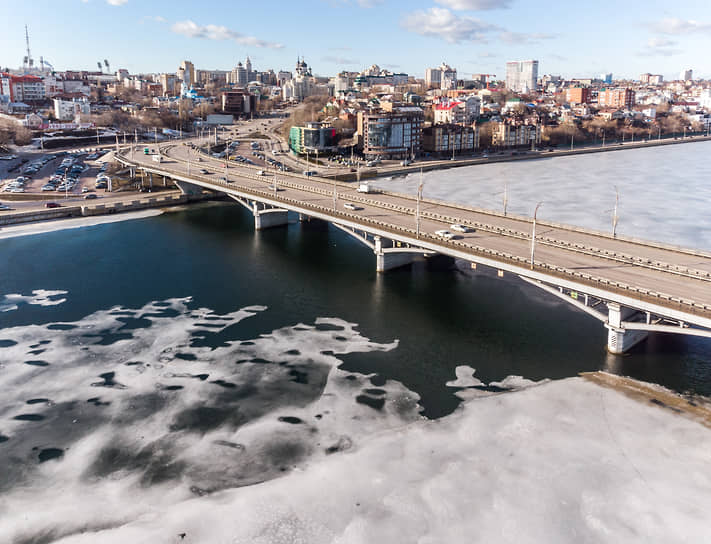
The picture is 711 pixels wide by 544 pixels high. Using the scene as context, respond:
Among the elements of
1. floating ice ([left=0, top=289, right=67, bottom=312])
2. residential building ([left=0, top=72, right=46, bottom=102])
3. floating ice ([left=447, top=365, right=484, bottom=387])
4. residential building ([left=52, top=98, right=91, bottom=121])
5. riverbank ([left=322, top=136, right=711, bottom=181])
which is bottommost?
floating ice ([left=447, top=365, right=484, bottom=387])

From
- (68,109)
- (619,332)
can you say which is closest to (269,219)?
(619,332)

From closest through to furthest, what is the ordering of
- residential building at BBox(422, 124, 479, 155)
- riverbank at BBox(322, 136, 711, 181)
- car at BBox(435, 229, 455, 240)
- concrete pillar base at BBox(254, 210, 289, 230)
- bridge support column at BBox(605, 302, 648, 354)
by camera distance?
bridge support column at BBox(605, 302, 648, 354), car at BBox(435, 229, 455, 240), concrete pillar base at BBox(254, 210, 289, 230), riverbank at BBox(322, 136, 711, 181), residential building at BBox(422, 124, 479, 155)

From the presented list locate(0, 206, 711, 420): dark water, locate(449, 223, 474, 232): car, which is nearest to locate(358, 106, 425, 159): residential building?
locate(0, 206, 711, 420): dark water

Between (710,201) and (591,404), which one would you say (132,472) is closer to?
(591,404)

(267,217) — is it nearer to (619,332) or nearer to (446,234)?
(446,234)

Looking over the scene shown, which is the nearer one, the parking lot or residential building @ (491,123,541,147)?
the parking lot

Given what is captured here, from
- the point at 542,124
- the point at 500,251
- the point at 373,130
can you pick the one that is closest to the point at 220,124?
the point at 373,130

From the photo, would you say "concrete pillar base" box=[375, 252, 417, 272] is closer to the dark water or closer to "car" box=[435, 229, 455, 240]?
the dark water
